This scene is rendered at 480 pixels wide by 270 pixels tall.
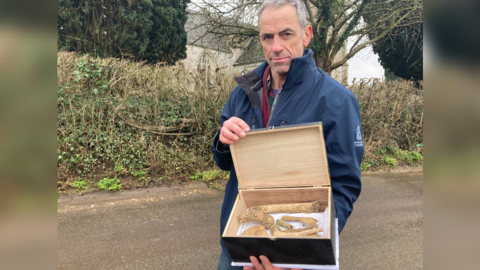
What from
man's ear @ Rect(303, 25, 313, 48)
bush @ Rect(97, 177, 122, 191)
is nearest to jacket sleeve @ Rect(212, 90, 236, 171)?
man's ear @ Rect(303, 25, 313, 48)

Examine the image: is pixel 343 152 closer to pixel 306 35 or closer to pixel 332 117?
pixel 332 117

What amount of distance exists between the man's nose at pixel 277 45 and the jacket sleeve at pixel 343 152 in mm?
472

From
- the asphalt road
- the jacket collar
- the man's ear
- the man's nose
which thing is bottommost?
the asphalt road

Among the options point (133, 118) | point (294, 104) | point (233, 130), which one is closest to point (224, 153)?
point (233, 130)

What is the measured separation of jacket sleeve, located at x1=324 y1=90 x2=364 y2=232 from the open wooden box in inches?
2.5

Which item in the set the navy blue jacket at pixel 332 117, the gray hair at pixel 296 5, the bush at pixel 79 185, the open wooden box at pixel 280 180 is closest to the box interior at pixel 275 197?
the open wooden box at pixel 280 180

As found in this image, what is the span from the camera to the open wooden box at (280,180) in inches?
47.8

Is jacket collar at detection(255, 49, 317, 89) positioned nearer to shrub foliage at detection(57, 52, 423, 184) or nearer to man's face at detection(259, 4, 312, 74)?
man's face at detection(259, 4, 312, 74)

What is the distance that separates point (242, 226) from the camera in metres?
1.61

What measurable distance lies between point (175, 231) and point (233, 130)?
3316 millimetres

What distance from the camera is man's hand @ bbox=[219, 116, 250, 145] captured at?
154 cm
